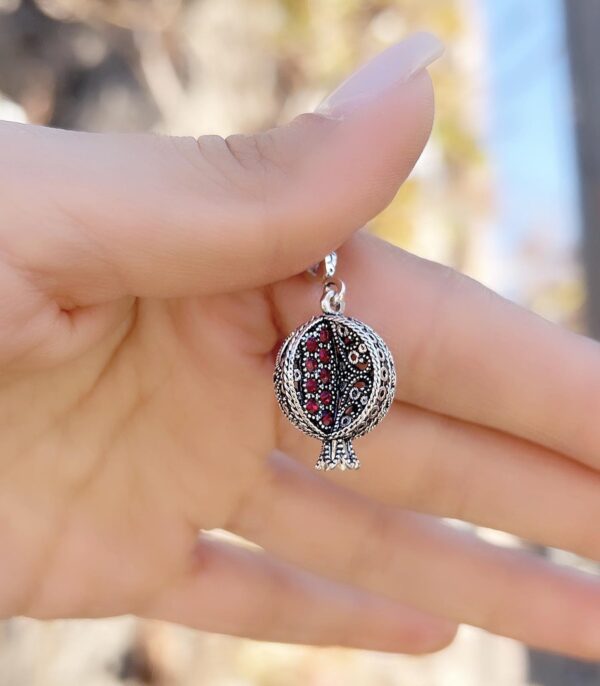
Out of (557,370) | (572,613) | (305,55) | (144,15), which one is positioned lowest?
(572,613)

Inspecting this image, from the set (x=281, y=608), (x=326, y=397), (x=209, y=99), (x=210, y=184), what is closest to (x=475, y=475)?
(x=326, y=397)

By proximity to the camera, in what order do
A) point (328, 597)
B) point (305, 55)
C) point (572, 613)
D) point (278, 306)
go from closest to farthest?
Answer: point (278, 306), point (572, 613), point (328, 597), point (305, 55)

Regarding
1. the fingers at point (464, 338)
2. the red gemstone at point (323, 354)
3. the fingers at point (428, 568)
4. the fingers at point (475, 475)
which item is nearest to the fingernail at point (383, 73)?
the fingers at point (464, 338)

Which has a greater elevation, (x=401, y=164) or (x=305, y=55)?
(x=305, y=55)

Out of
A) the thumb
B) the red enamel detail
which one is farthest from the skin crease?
the red enamel detail

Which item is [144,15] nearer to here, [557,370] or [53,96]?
[53,96]

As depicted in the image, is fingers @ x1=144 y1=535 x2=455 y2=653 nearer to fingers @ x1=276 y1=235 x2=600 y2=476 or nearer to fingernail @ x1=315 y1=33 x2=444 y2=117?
fingers @ x1=276 y1=235 x2=600 y2=476

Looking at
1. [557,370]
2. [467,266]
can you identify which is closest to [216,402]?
[557,370]
